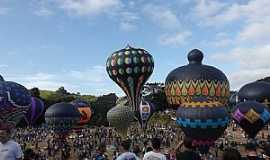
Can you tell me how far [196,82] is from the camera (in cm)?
3341

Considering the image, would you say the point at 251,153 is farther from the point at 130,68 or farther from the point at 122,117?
the point at 122,117

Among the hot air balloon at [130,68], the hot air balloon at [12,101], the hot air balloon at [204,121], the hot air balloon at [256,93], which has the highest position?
the hot air balloon at [130,68]

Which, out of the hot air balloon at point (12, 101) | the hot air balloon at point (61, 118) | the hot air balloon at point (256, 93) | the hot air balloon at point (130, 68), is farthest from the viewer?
the hot air balloon at point (256, 93)

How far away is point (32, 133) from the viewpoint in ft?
167

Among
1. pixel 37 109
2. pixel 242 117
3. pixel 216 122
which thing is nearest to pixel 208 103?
pixel 216 122

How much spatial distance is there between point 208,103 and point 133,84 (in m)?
12.9

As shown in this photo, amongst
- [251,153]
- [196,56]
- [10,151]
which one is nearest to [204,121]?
[196,56]

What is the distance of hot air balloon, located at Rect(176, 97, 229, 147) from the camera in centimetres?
2181

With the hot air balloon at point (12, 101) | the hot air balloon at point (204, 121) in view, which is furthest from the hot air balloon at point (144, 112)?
the hot air balloon at point (204, 121)

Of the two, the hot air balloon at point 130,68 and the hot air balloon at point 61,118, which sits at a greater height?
the hot air balloon at point 130,68

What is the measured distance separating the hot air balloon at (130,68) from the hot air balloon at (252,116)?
23.3 feet

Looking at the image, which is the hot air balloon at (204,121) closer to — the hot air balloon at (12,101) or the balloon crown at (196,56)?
the hot air balloon at (12,101)

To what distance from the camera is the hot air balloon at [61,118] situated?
36125mm

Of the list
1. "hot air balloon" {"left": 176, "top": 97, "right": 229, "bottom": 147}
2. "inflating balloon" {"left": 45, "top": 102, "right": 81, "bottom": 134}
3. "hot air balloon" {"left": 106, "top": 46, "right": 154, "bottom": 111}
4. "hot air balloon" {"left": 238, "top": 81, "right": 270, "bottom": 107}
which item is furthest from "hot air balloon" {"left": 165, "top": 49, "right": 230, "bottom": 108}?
"hot air balloon" {"left": 176, "top": 97, "right": 229, "bottom": 147}
